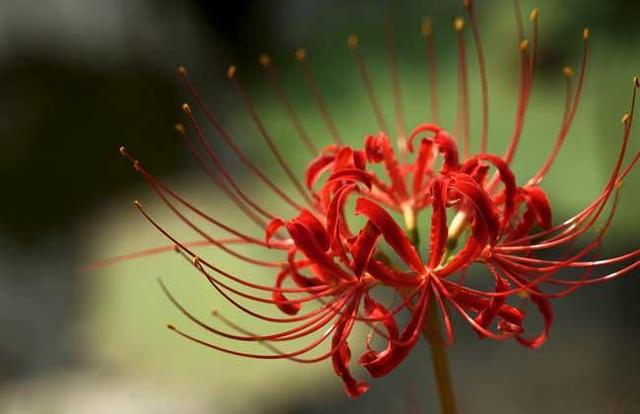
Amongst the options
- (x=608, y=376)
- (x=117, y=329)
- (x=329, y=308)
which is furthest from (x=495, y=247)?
(x=608, y=376)

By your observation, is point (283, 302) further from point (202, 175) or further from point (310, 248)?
point (202, 175)

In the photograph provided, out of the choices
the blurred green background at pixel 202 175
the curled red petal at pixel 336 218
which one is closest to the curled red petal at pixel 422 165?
the curled red petal at pixel 336 218

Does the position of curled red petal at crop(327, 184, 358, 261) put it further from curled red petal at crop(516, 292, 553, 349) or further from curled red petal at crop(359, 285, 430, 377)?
curled red petal at crop(516, 292, 553, 349)

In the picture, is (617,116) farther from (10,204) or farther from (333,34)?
(10,204)

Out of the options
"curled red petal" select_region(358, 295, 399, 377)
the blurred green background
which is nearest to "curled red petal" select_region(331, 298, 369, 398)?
"curled red petal" select_region(358, 295, 399, 377)

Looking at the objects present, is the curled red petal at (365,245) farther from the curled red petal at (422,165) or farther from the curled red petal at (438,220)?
the curled red petal at (422,165)

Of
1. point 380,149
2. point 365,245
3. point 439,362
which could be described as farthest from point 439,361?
point 380,149
